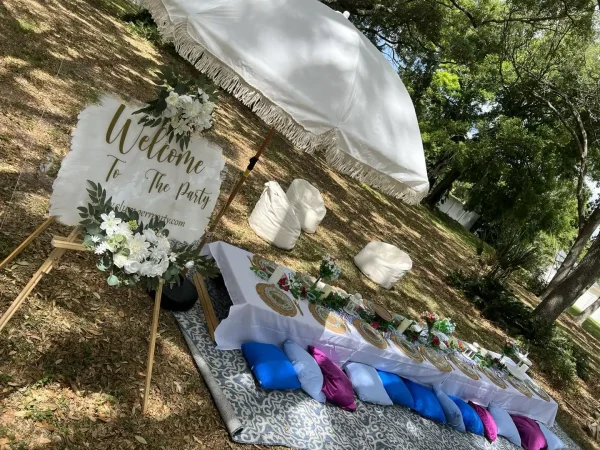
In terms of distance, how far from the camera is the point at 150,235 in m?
2.54

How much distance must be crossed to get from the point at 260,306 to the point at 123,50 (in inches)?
302

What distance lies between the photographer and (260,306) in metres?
3.64

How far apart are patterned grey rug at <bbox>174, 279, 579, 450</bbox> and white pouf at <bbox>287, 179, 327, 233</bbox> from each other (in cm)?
311

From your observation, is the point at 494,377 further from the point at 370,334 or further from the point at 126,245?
the point at 126,245

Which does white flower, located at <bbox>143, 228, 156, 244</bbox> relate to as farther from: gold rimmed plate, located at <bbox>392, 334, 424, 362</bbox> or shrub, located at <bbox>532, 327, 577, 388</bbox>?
shrub, located at <bbox>532, 327, 577, 388</bbox>

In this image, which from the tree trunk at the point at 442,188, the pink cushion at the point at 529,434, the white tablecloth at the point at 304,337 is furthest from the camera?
the tree trunk at the point at 442,188

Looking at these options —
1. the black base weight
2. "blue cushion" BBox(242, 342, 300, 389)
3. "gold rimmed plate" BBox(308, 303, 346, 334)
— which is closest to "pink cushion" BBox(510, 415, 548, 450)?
"gold rimmed plate" BBox(308, 303, 346, 334)

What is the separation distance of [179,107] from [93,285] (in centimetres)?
175

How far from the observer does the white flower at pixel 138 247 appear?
2.40 m

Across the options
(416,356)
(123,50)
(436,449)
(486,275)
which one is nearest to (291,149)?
(123,50)

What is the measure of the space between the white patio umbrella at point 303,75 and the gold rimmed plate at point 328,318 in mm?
1635

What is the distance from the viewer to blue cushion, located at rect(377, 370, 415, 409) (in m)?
4.38

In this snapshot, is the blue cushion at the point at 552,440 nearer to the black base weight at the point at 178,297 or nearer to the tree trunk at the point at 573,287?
the tree trunk at the point at 573,287

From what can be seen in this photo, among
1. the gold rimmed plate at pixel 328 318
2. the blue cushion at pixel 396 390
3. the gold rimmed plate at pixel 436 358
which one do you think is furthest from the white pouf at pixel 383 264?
the gold rimmed plate at pixel 328 318
